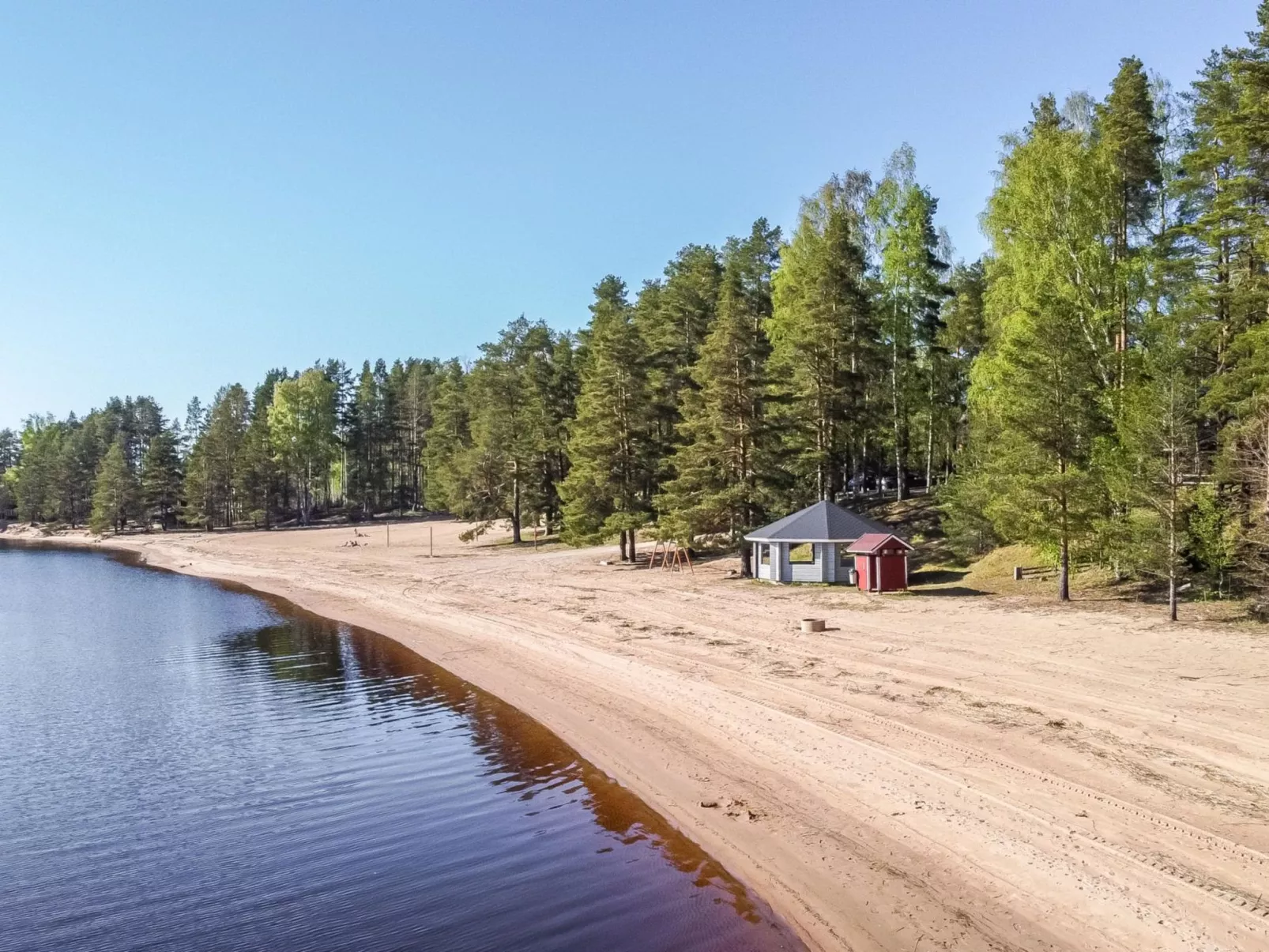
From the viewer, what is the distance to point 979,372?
30812 millimetres

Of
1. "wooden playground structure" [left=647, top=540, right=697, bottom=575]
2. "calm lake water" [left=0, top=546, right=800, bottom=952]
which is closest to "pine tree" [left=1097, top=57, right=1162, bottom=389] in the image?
"wooden playground structure" [left=647, top=540, right=697, bottom=575]

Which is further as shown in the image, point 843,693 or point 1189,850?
point 843,693

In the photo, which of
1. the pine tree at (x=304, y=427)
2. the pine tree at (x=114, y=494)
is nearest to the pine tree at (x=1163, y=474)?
the pine tree at (x=304, y=427)

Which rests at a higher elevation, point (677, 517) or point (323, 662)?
point (677, 517)

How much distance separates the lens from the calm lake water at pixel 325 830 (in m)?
9.51

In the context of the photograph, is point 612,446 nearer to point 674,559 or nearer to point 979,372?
point 674,559

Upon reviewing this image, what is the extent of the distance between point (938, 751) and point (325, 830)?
353 inches

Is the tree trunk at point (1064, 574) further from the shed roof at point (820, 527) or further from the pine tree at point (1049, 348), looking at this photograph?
the shed roof at point (820, 527)

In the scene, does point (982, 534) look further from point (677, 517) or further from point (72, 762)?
point (72, 762)

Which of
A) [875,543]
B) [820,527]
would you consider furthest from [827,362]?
[875,543]

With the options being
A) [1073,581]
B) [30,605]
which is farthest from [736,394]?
[30,605]

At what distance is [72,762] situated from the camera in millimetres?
15969

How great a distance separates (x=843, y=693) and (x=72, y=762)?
14.2 metres

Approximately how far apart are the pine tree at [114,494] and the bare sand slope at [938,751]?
75973 millimetres
